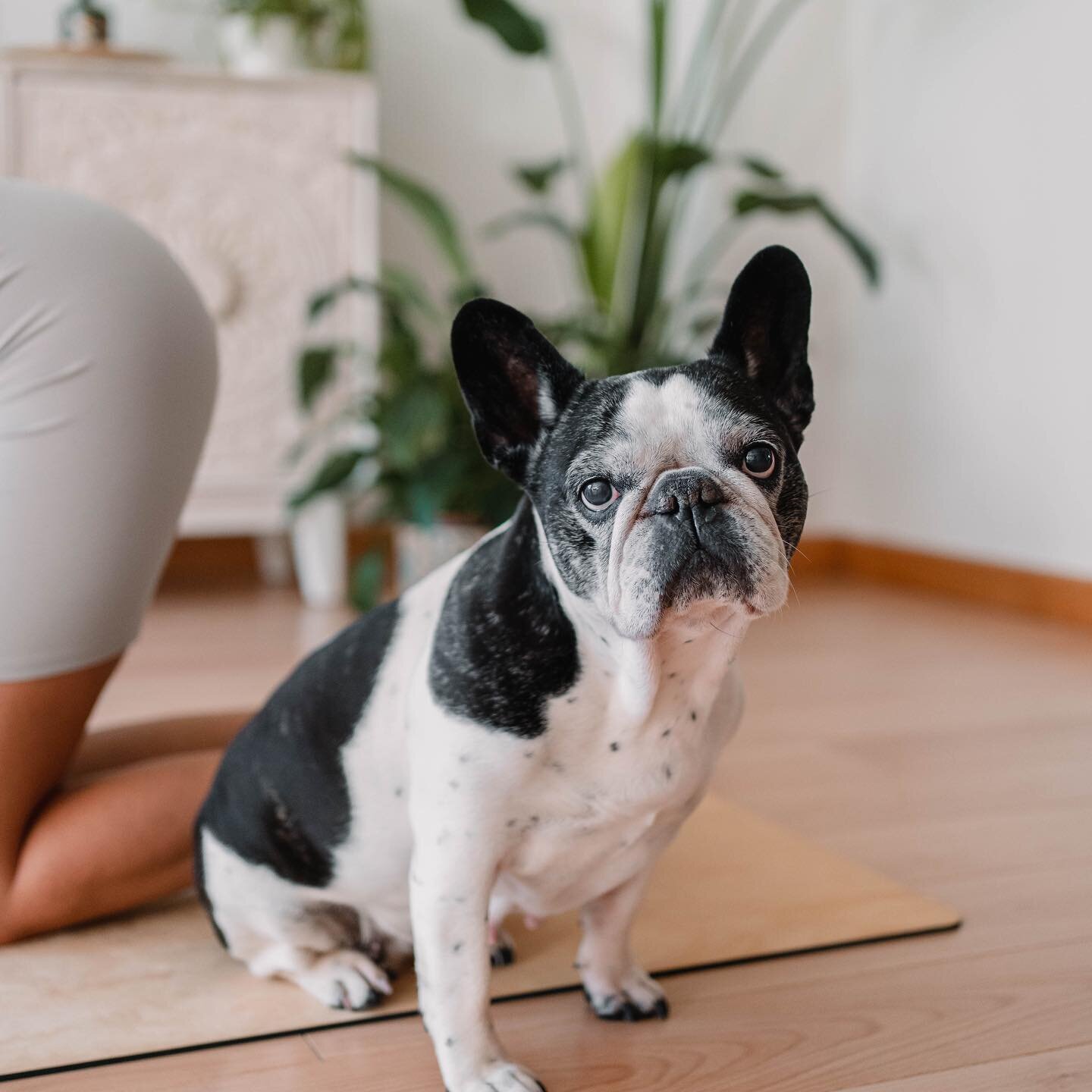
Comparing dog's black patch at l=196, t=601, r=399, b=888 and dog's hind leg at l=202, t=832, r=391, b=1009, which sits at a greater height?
dog's black patch at l=196, t=601, r=399, b=888

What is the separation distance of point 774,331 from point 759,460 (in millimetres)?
151

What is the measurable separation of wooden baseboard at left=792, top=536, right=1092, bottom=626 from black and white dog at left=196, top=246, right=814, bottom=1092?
183cm

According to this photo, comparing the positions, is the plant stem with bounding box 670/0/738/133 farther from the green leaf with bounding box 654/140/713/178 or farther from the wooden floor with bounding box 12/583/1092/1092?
the wooden floor with bounding box 12/583/1092/1092

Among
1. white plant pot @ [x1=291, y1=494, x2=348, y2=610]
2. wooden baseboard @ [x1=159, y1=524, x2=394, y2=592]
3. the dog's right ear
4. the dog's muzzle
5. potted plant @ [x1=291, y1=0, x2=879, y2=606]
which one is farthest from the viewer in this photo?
wooden baseboard @ [x1=159, y1=524, x2=394, y2=592]

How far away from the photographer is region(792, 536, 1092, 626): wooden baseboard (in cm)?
328

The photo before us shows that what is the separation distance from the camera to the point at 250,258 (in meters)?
3.43

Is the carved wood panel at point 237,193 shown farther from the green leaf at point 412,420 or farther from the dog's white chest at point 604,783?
the dog's white chest at point 604,783

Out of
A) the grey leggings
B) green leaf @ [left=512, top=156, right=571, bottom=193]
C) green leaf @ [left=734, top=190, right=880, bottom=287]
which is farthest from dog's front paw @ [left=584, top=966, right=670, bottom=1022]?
green leaf @ [left=512, top=156, right=571, bottom=193]

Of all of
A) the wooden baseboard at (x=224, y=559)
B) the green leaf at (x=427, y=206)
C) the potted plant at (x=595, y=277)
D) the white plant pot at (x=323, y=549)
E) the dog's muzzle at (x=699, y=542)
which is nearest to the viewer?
the dog's muzzle at (x=699, y=542)

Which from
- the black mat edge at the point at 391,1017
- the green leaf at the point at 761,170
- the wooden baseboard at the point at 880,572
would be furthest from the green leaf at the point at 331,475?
the black mat edge at the point at 391,1017

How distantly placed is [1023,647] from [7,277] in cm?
237

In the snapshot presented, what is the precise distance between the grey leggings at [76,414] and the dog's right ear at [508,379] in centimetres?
48

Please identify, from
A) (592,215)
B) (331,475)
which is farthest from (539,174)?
(331,475)

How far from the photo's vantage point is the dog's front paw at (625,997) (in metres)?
A: 1.23
